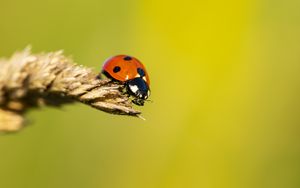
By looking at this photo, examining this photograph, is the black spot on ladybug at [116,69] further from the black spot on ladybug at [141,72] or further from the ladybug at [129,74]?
the black spot on ladybug at [141,72]

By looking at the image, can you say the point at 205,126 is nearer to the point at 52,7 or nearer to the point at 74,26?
the point at 74,26

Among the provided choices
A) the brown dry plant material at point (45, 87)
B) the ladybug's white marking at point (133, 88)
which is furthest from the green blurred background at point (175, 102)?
the brown dry plant material at point (45, 87)

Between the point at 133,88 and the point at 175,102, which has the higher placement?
the point at 175,102

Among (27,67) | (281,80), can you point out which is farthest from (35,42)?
(27,67)

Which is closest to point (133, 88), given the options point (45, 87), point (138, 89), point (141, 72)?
point (138, 89)

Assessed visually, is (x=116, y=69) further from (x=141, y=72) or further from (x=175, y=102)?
(x=175, y=102)
